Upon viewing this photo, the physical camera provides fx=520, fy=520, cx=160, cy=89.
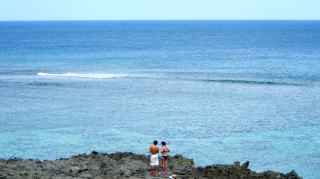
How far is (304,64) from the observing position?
83.2 meters

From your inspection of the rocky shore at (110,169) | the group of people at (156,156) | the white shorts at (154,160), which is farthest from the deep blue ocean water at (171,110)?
the white shorts at (154,160)

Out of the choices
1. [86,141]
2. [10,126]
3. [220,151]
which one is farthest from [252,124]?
[10,126]

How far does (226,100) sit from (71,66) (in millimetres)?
37488

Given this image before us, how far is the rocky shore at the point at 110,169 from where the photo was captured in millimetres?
22922

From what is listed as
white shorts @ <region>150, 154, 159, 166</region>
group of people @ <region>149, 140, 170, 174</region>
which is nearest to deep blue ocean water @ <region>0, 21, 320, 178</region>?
group of people @ <region>149, 140, 170, 174</region>

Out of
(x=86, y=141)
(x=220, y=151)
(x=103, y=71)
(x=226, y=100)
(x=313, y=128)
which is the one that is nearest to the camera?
(x=220, y=151)

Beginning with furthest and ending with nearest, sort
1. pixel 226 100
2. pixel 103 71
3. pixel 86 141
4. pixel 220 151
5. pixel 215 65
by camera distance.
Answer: pixel 215 65, pixel 103 71, pixel 226 100, pixel 86 141, pixel 220 151

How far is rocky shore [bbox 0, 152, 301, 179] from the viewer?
22922mm

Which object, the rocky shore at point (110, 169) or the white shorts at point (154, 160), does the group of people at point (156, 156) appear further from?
the rocky shore at point (110, 169)

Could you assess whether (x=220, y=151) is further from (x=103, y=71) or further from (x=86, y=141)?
(x=103, y=71)

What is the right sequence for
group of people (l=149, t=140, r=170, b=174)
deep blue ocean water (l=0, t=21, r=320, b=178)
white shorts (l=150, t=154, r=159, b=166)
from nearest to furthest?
group of people (l=149, t=140, r=170, b=174), white shorts (l=150, t=154, r=159, b=166), deep blue ocean water (l=0, t=21, r=320, b=178)

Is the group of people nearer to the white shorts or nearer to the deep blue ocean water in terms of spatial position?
the white shorts

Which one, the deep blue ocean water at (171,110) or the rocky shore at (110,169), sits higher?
the deep blue ocean water at (171,110)

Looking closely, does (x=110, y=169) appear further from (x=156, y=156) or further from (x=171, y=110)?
(x=171, y=110)
